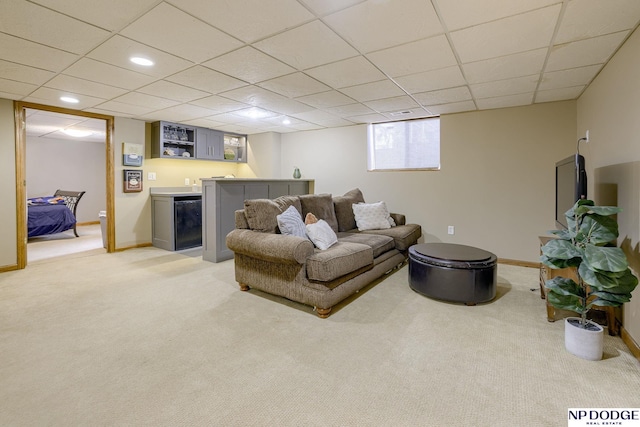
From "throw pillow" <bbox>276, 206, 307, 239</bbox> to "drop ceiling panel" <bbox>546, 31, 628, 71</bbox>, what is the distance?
8.66 feet

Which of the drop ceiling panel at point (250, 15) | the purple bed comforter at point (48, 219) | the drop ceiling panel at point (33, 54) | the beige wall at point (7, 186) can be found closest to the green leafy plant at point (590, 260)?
the drop ceiling panel at point (250, 15)

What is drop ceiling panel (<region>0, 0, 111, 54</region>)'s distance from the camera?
1975mm

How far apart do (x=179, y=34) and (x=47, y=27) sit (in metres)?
0.89

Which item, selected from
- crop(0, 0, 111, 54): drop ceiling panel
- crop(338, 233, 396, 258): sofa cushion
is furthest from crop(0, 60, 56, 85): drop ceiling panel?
crop(338, 233, 396, 258): sofa cushion

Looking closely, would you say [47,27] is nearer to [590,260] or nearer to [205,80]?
[205,80]

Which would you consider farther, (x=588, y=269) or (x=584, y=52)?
(x=584, y=52)

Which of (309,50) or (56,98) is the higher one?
(56,98)

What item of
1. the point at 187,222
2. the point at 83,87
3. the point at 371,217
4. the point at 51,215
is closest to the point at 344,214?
the point at 371,217

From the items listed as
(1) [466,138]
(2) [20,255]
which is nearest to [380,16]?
(1) [466,138]

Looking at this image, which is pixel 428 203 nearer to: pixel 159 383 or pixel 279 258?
pixel 279 258

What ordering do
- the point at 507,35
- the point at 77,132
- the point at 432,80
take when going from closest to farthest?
the point at 507,35 < the point at 432,80 < the point at 77,132

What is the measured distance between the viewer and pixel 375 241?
11.8ft

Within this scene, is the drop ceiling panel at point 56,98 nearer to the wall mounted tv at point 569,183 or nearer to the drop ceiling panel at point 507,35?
the drop ceiling panel at point 507,35

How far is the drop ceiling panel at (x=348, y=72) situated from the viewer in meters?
2.85
